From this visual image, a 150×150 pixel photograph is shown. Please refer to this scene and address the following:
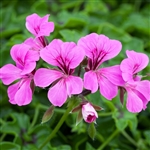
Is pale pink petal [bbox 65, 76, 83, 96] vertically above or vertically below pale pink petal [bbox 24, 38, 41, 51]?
above

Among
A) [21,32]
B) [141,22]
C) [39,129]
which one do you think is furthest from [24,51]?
[141,22]

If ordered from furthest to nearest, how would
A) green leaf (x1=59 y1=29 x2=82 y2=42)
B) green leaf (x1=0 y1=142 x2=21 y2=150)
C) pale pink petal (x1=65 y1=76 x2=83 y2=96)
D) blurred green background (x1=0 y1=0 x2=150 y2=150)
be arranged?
green leaf (x1=59 y1=29 x2=82 y2=42)
blurred green background (x1=0 y1=0 x2=150 y2=150)
green leaf (x1=0 y1=142 x2=21 y2=150)
pale pink petal (x1=65 y1=76 x2=83 y2=96)

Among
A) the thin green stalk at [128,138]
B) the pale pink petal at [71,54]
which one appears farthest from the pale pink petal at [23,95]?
the thin green stalk at [128,138]

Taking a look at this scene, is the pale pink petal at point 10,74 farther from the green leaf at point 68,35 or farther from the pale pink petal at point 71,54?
the green leaf at point 68,35

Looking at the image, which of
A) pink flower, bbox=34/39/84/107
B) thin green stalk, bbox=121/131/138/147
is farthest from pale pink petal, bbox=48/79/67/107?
thin green stalk, bbox=121/131/138/147

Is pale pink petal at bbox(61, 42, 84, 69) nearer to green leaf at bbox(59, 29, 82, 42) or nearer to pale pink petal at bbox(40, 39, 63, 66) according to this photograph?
pale pink petal at bbox(40, 39, 63, 66)

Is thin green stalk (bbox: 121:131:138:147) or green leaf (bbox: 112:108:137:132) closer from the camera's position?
green leaf (bbox: 112:108:137:132)

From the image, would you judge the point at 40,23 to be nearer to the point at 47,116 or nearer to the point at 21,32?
the point at 47,116

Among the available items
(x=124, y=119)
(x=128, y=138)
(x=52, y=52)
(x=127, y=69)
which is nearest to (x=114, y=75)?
(x=127, y=69)
